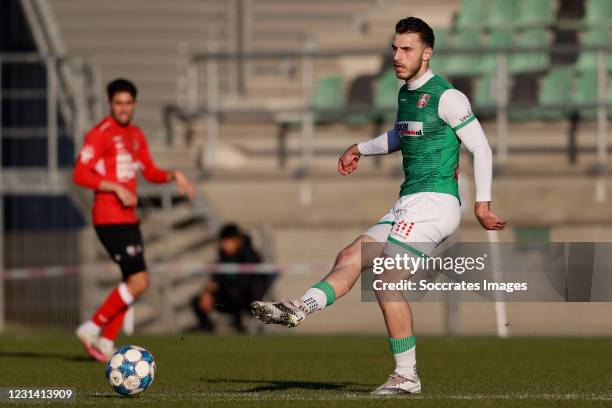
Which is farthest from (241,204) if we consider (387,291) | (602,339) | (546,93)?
(387,291)

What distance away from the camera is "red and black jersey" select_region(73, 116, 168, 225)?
1206cm

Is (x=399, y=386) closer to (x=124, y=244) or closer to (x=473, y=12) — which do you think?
(x=124, y=244)

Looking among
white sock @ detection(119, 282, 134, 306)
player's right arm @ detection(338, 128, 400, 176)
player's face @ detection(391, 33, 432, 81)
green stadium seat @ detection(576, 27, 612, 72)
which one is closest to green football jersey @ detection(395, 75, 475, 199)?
player's face @ detection(391, 33, 432, 81)

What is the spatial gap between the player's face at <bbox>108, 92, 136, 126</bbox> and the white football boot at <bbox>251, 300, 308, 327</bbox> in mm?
4519

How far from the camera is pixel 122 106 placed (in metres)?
12.1

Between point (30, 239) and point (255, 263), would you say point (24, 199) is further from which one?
point (255, 263)

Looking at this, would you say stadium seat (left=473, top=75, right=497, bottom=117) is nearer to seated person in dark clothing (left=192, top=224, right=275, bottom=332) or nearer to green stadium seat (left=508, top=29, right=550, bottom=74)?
green stadium seat (left=508, top=29, right=550, bottom=74)

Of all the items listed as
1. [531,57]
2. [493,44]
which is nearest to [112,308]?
[531,57]

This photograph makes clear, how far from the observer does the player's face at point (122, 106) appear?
12055 millimetres

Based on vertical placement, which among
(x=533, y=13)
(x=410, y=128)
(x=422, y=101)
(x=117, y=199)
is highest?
(x=533, y=13)

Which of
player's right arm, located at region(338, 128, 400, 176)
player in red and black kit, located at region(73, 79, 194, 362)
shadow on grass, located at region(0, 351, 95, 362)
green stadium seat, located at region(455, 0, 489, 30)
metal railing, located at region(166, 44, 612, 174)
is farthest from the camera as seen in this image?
green stadium seat, located at region(455, 0, 489, 30)

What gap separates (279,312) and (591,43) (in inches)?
552

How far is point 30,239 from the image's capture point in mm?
20562

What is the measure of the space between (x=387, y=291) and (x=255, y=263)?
10.3 metres
